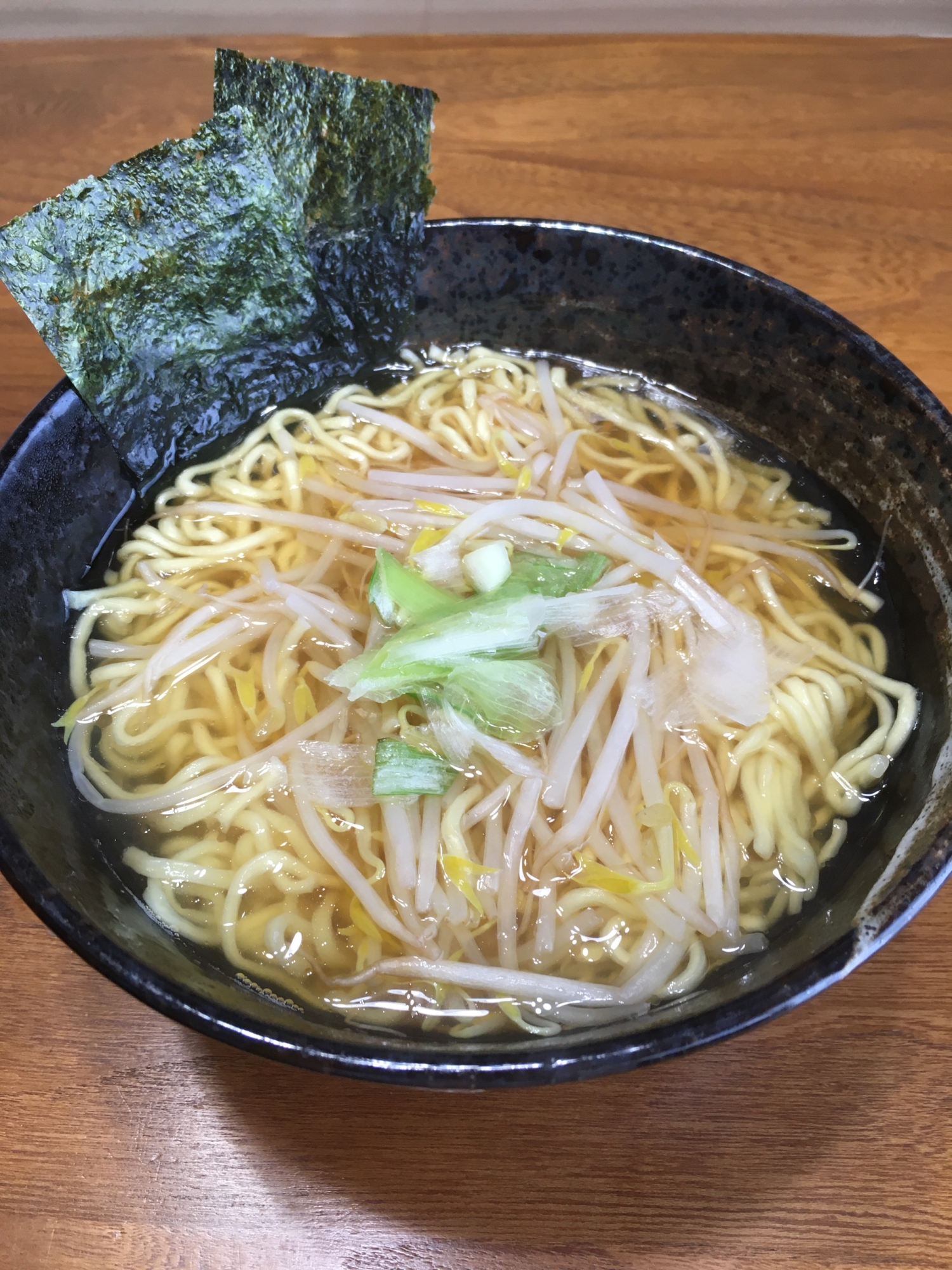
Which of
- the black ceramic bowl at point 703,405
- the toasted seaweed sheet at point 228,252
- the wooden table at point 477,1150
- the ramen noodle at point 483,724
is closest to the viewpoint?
the black ceramic bowl at point 703,405

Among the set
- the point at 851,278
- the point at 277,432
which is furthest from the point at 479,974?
the point at 851,278

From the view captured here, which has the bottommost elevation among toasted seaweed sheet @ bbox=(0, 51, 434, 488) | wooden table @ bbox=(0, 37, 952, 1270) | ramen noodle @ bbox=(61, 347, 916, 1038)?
wooden table @ bbox=(0, 37, 952, 1270)

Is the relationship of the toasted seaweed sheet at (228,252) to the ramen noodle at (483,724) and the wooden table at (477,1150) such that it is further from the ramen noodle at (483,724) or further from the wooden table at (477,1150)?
the wooden table at (477,1150)

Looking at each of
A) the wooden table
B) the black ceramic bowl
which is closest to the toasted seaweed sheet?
the black ceramic bowl

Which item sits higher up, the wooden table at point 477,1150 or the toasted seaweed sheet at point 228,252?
the toasted seaweed sheet at point 228,252

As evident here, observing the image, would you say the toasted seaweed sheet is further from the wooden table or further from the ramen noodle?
the wooden table

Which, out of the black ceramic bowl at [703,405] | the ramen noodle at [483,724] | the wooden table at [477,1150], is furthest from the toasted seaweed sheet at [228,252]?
the wooden table at [477,1150]
